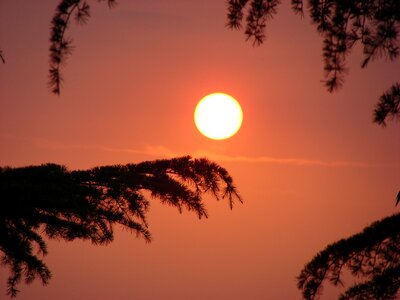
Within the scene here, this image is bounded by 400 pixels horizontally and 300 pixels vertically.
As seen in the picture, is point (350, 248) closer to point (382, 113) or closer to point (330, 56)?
point (382, 113)

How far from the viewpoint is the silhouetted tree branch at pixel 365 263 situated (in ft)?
11.9

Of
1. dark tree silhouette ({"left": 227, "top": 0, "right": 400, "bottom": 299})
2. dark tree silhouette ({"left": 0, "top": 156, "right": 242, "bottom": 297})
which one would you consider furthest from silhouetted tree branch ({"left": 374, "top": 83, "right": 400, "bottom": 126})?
dark tree silhouette ({"left": 0, "top": 156, "right": 242, "bottom": 297})

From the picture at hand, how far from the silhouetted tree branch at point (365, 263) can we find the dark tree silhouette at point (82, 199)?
7.67 ft

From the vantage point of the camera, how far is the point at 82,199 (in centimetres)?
530

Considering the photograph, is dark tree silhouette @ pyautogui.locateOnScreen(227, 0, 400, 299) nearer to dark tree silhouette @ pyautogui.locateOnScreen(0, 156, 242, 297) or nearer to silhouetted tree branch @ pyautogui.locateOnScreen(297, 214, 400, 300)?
silhouetted tree branch @ pyautogui.locateOnScreen(297, 214, 400, 300)

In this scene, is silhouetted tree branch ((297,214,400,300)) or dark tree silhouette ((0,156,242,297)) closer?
silhouetted tree branch ((297,214,400,300))

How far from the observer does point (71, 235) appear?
563cm

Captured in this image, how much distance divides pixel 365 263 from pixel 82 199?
2.88 meters

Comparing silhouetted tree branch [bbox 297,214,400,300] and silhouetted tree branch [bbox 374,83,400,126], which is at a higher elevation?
silhouetted tree branch [bbox 374,83,400,126]

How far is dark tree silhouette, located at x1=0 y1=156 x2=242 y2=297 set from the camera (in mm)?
4965

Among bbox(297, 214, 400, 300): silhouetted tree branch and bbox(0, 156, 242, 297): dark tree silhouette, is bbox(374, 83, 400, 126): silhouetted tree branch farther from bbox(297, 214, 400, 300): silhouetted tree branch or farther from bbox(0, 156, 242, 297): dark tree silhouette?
bbox(0, 156, 242, 297): dark tree silhouette

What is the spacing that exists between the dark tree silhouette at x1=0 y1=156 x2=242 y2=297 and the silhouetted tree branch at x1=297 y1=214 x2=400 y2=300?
92.1 inches

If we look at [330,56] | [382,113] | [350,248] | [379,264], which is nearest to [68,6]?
[330,56]

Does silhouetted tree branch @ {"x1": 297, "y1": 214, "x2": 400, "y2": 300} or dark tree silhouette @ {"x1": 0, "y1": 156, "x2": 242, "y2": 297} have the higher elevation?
dark tree silhouette @ {"x1": 0, "y1": 156, "x2": 242, "y2": 297}
